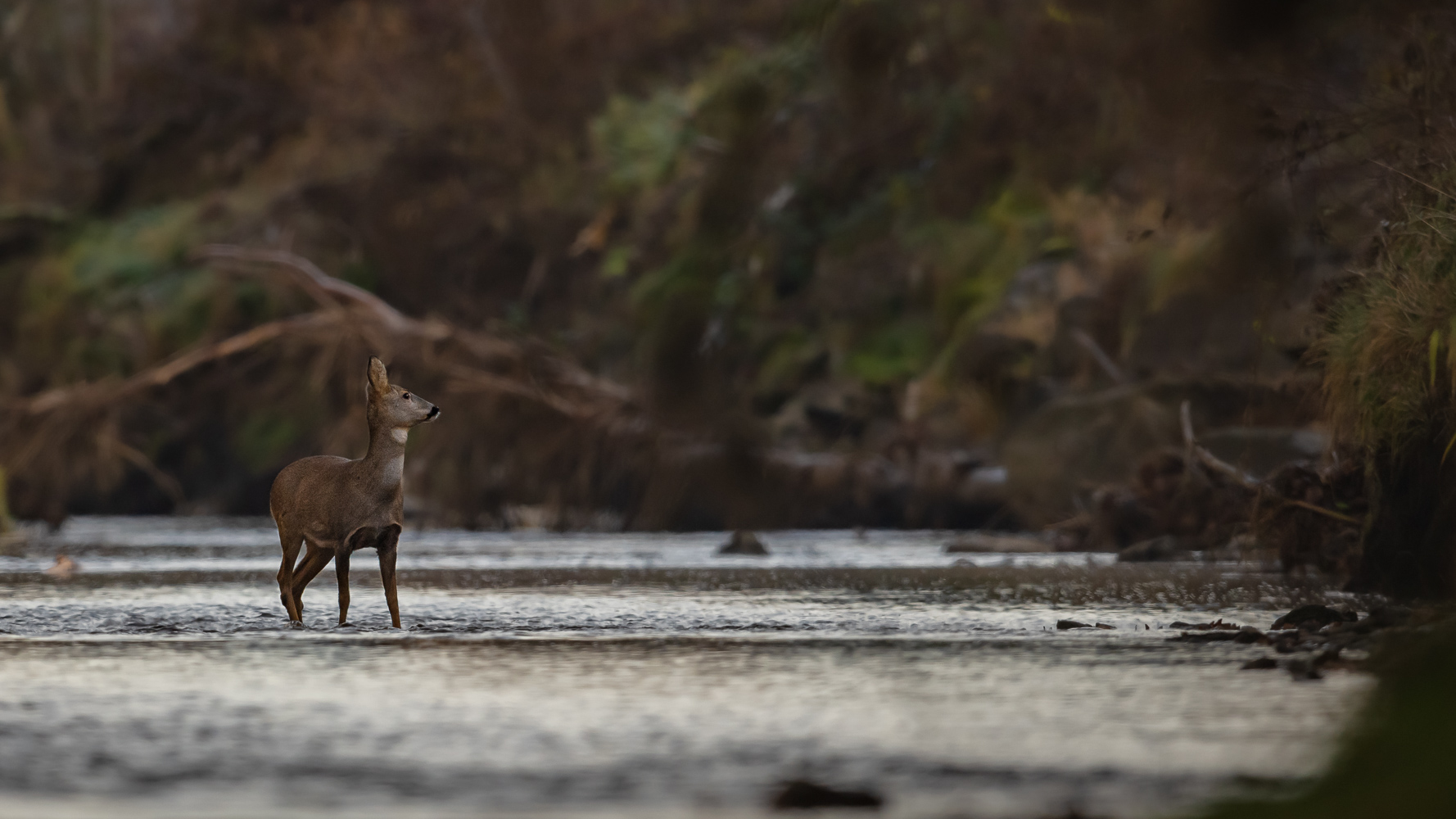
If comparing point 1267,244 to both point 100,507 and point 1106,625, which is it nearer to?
point 1106,625

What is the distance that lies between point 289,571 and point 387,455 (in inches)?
28.6

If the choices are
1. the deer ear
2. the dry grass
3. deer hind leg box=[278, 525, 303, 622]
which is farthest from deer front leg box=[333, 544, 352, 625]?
the dry grass

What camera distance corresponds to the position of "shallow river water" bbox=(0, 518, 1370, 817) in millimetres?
4445

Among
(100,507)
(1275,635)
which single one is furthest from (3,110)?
(1275,635)

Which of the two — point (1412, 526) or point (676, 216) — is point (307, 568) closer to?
point (1412, 526)

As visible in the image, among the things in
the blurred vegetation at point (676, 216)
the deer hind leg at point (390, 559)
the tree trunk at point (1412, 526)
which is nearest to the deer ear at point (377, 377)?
the deer hind leg at point (390, 559)

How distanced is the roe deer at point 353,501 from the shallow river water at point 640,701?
253 millimetres

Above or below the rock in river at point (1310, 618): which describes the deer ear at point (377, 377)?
above

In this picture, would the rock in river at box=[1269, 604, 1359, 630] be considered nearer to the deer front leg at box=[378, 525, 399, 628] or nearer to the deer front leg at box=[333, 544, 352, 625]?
the deer front leg at box=[378, 525, 399, 628]

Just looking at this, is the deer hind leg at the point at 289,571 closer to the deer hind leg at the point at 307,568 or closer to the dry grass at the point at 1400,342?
the deer hind leg at the point at 307,568

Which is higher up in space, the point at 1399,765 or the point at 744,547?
the point at 744,547

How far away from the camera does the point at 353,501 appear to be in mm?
8586

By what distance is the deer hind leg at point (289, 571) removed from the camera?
8898 mm

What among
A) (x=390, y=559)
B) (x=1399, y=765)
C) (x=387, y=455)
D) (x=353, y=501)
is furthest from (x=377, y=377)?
(x=1399, y=765)
